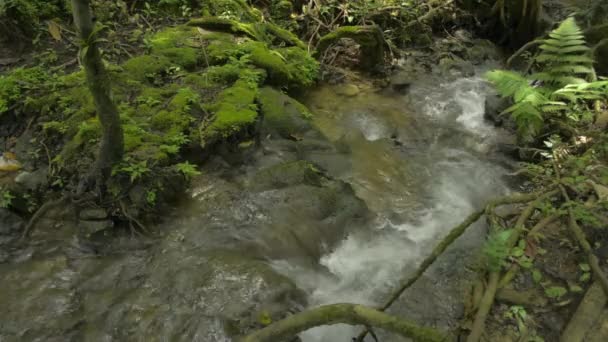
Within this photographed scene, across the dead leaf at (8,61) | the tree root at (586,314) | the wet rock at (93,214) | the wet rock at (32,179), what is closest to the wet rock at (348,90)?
the wet rock at (93,214)

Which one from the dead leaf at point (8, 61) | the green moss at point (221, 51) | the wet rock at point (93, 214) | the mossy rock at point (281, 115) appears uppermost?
the dead leaf at point (8, 61)

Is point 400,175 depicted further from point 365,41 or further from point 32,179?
point 32,179

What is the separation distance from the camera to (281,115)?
6.20 meters

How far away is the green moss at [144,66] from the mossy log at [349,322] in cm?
435

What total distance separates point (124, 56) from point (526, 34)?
787 centimetres

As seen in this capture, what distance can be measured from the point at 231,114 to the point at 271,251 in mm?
1950

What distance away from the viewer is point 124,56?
6688 millimetres

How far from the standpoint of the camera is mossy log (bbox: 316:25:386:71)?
809 cm

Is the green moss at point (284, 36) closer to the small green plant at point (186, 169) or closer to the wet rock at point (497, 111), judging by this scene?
the wet rock at point (497, 111)

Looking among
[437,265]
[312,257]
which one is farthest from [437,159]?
[312,257]

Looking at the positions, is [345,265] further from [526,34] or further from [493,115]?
[526,34]

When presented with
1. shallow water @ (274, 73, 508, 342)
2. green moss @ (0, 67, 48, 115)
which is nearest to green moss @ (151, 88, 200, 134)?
green moss @ (0, 67, 48, 115)

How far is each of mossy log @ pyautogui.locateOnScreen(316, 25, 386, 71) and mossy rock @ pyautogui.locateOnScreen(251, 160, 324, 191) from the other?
3.61 m

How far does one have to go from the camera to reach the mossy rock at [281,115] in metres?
6.05
